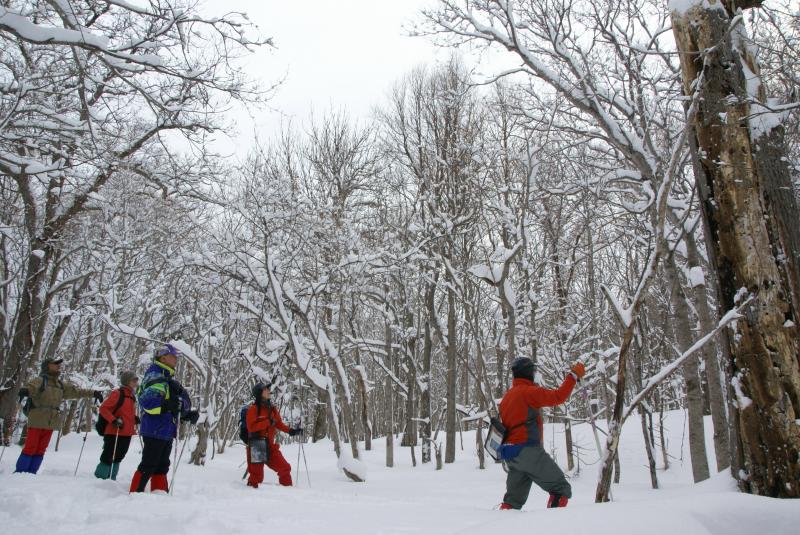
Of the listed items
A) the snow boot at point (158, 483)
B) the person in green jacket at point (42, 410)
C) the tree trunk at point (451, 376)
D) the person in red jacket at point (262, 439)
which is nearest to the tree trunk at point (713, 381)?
the person in red jacket at point (262, 439)

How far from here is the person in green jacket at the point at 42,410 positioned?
253 inches

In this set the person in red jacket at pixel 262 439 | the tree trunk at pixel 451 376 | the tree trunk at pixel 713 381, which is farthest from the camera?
the tree trunk at pixel 451 376

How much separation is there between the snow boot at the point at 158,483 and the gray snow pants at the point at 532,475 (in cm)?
354

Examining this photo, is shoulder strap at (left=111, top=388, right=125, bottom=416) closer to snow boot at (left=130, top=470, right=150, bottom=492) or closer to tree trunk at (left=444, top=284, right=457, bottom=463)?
snow boot at (left=130, top=470, right=150, bottom=492)

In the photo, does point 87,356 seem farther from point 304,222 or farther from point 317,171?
point 304,222

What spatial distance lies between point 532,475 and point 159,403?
3773 mm

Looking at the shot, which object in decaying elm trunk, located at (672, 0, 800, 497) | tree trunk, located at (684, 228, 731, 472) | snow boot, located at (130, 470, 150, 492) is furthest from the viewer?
tree trunk, located at (684, 228, 731, 472)

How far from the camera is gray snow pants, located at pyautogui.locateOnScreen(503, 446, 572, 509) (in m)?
4.11

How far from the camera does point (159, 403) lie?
5.53 meters

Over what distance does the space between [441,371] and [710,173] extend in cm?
2647

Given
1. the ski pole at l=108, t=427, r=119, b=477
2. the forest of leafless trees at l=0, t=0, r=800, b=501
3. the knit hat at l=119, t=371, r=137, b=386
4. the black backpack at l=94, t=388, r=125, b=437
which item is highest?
the forest of leafless trees at l=0, t=0, r=800, b=501

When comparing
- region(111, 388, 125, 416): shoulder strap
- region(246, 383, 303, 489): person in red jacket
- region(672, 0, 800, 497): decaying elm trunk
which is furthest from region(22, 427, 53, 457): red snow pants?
region(672, 0, 800, 497): decaying elm trunk

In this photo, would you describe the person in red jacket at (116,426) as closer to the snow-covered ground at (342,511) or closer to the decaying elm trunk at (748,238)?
the snow-covered ground at (342,511)

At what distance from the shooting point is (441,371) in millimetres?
29031
